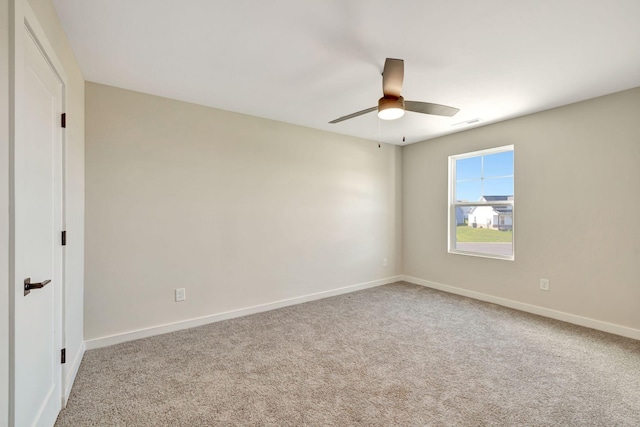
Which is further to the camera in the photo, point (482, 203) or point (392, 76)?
point (482, 203)

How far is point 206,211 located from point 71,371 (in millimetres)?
1750

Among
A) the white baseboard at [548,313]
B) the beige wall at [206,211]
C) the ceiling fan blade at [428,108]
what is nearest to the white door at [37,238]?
the beige wall at [206,211]

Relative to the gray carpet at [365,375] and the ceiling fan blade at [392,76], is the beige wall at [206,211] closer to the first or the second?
the gray carpet at [365,375]

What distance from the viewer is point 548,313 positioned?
3.47m

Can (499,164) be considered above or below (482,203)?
above

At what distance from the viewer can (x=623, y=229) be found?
296cm

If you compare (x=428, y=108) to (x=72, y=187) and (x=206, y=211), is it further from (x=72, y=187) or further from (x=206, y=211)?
(x=72, y=187)

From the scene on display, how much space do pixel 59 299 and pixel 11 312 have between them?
81cm

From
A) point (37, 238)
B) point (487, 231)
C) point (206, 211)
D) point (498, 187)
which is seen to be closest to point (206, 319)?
point (206, 211)

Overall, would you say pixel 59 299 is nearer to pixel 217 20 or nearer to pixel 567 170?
pixel 217 20

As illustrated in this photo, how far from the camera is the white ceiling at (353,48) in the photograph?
178 cm

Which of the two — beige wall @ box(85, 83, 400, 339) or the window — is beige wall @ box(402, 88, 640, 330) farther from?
beige wall @ box(85, 83, 400, 339)

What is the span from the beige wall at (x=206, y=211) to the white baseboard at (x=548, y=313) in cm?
142

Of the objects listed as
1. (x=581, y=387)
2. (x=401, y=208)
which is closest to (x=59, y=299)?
(x=581, y=387)
